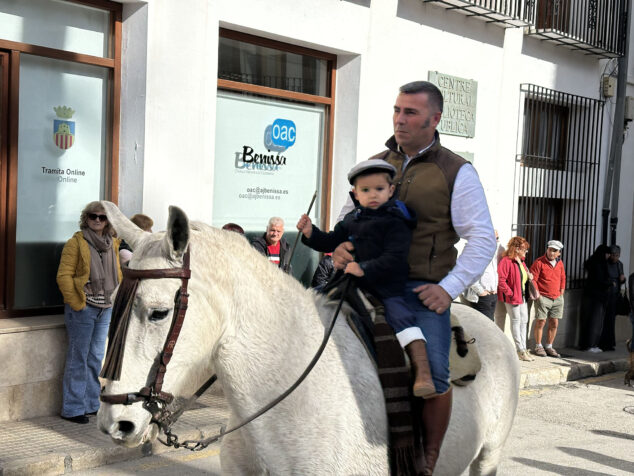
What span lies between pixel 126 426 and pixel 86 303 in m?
5.19

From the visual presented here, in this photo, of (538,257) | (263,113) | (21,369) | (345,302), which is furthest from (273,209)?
(345,302)

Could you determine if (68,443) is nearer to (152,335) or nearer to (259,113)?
(152,335)

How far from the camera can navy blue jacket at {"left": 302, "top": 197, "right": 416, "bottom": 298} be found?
3.49 m

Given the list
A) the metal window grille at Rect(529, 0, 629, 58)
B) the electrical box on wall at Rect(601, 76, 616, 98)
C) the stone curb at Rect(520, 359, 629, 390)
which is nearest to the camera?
the stone curb at Rect(520, 359, 629, 390)

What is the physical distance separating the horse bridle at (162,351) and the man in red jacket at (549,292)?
11.5 meters

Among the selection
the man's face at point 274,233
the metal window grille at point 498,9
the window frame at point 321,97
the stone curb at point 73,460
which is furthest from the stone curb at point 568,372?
the stone curb at point 73,460

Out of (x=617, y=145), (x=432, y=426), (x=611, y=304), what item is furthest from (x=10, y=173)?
(x=617, y=145)

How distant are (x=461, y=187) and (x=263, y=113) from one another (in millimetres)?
7315

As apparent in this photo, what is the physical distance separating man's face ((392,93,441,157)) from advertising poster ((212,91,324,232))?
21.3ft

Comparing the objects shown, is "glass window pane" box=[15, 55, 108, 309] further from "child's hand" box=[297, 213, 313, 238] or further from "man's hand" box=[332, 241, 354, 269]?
"man's hand" box=[332, 241, 354, 269]

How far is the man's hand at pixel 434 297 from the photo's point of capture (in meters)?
3.57

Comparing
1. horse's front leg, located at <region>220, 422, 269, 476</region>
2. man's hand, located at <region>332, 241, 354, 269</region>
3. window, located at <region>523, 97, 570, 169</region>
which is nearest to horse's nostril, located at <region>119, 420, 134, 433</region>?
horse's front leg, located at <region>220, 422, 269, 476</region>

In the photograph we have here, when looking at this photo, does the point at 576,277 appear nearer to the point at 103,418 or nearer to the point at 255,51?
the point at 255,51

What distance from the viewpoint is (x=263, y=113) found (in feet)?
35.1
